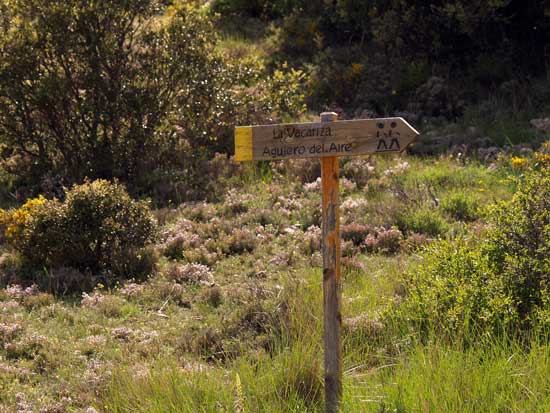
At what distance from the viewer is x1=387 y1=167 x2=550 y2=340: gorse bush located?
5.60 metres

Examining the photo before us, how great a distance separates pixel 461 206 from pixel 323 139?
4.57 m

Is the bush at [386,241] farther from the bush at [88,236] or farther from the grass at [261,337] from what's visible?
the bush at [88,236]

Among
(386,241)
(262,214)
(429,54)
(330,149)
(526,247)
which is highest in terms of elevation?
(429,54)

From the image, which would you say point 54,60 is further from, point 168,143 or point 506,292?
point 506,292

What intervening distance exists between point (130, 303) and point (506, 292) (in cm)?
341

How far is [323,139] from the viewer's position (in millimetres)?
5023

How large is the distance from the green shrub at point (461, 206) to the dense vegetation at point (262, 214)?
3cm

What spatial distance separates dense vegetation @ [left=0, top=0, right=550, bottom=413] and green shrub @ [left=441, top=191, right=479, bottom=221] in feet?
0.09

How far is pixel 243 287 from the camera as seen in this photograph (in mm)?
7656

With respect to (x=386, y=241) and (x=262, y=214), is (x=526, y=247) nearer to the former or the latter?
(x=386, y=241)

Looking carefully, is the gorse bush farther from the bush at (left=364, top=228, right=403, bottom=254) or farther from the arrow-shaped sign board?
the bush at (left=364, top=228, right=403, bottom=254)

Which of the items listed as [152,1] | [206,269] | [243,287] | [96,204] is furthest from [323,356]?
[152,1]

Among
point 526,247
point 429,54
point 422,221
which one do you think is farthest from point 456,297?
point 429,54

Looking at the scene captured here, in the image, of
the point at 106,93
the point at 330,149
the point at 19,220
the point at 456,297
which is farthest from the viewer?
the point at 106,93
